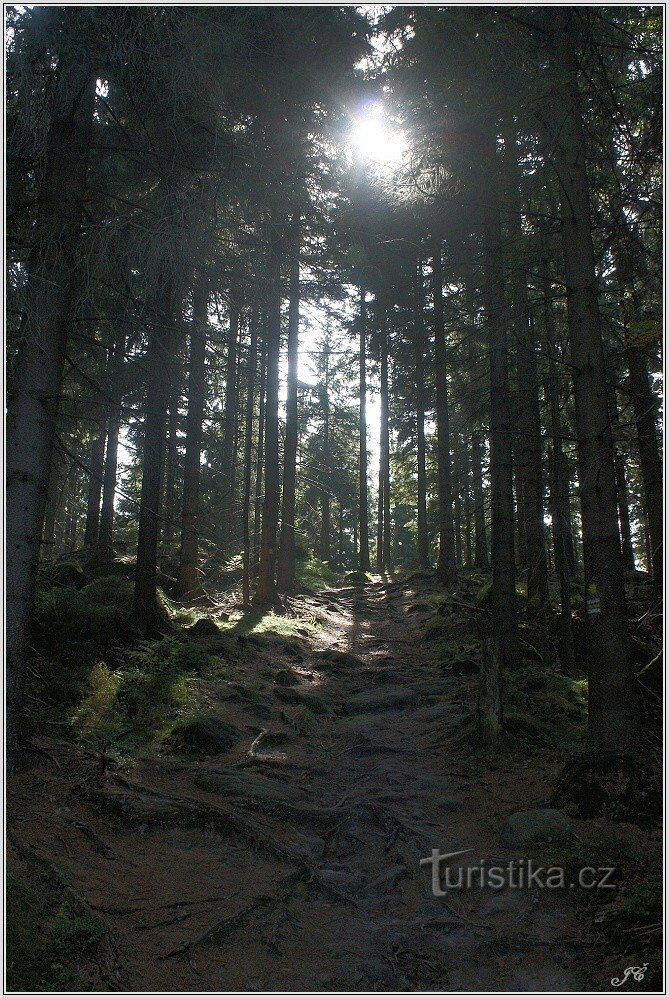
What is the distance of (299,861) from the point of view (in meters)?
5.28

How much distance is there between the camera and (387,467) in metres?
30.0

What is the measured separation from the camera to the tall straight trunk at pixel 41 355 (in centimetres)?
570

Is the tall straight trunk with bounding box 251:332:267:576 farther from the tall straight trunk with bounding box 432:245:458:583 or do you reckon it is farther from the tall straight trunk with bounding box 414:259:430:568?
the tall straight trunk with bounding box 432:245:458:583

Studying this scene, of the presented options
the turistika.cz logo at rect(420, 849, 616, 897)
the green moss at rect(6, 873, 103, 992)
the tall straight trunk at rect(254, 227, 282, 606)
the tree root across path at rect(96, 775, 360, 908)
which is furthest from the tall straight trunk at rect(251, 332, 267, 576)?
the green moss at rect(6, 873, 103, 992)

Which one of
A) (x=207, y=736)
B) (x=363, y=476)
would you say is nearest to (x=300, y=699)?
(x=207, y=736)

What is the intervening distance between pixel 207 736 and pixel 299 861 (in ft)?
8.88

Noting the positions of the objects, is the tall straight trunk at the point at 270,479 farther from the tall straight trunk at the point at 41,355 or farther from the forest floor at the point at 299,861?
the tall straight trunk at the point at 41,355

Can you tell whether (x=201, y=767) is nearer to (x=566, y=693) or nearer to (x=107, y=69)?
(x=566, y=693)

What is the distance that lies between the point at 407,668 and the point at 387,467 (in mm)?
18385

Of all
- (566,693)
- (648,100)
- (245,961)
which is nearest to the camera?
(245,961)

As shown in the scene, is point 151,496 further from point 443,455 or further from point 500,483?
point 443,455

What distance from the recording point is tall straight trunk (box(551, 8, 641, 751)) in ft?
19.7

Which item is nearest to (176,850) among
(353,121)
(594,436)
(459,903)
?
(459,903)

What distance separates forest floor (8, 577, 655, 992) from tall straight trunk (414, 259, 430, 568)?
11.0 metres
